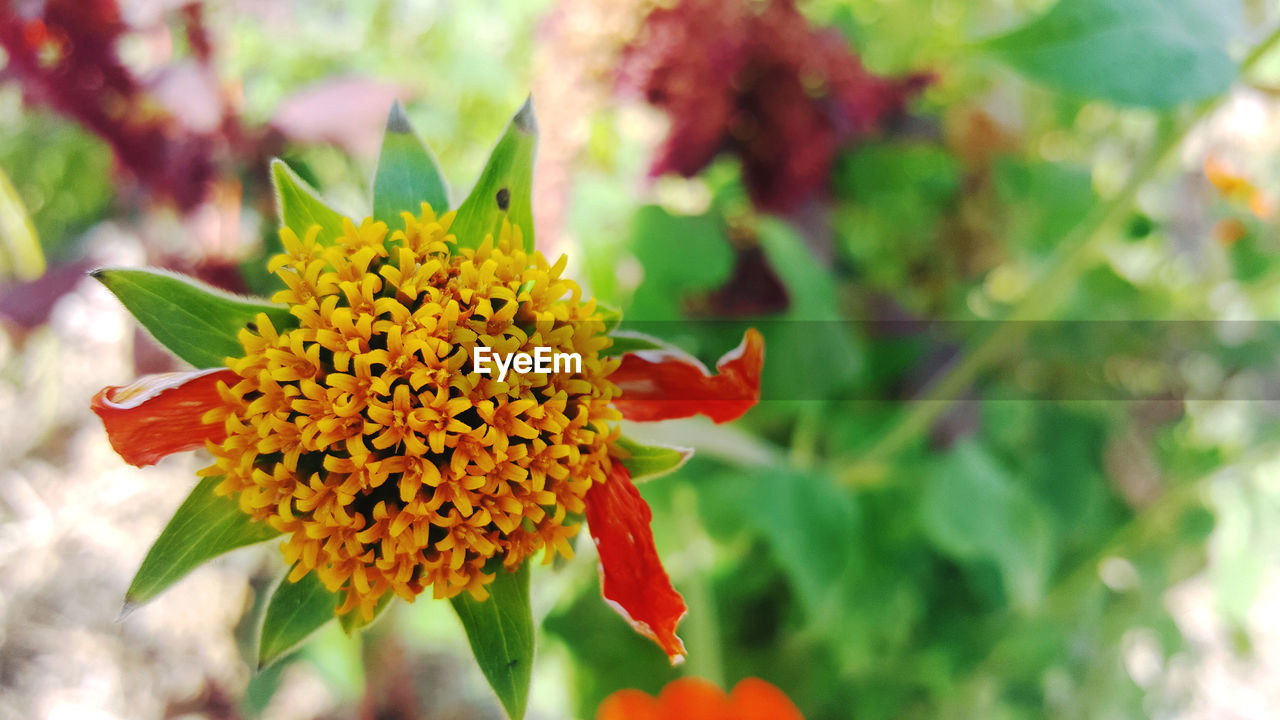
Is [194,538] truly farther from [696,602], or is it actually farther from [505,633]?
[696,602]

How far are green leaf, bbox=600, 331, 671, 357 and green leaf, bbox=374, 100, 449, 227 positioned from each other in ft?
0.26

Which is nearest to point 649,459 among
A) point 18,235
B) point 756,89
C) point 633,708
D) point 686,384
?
point 686,384

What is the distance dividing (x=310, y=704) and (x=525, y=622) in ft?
2.05

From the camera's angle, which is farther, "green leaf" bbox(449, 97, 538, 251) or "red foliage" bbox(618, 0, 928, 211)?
"red foliage" bbox(618, 0, 928, 211)

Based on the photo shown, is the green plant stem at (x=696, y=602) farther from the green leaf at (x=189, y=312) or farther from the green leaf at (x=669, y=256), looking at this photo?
the green leaf at (x=189, y=312)

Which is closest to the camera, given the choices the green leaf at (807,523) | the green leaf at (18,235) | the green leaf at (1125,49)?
the green leaf at (1125,49)

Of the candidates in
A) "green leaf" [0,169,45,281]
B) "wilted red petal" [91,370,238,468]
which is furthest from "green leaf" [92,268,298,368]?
"green leaf" [0,169,45,281]

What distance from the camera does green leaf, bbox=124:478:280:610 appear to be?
0.74ft

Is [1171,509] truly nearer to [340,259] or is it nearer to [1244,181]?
[1244,181]

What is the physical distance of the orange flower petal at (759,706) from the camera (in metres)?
0.43

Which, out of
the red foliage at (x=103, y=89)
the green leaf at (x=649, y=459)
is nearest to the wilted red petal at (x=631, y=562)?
the green leaf at (x=649, y=459)

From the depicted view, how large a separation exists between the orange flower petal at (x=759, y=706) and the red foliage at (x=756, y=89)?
0.34 meters

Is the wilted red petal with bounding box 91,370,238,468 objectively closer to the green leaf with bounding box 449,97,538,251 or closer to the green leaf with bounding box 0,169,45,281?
the green leaf with bounding box 449,97,538,251

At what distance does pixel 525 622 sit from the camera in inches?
9.3
